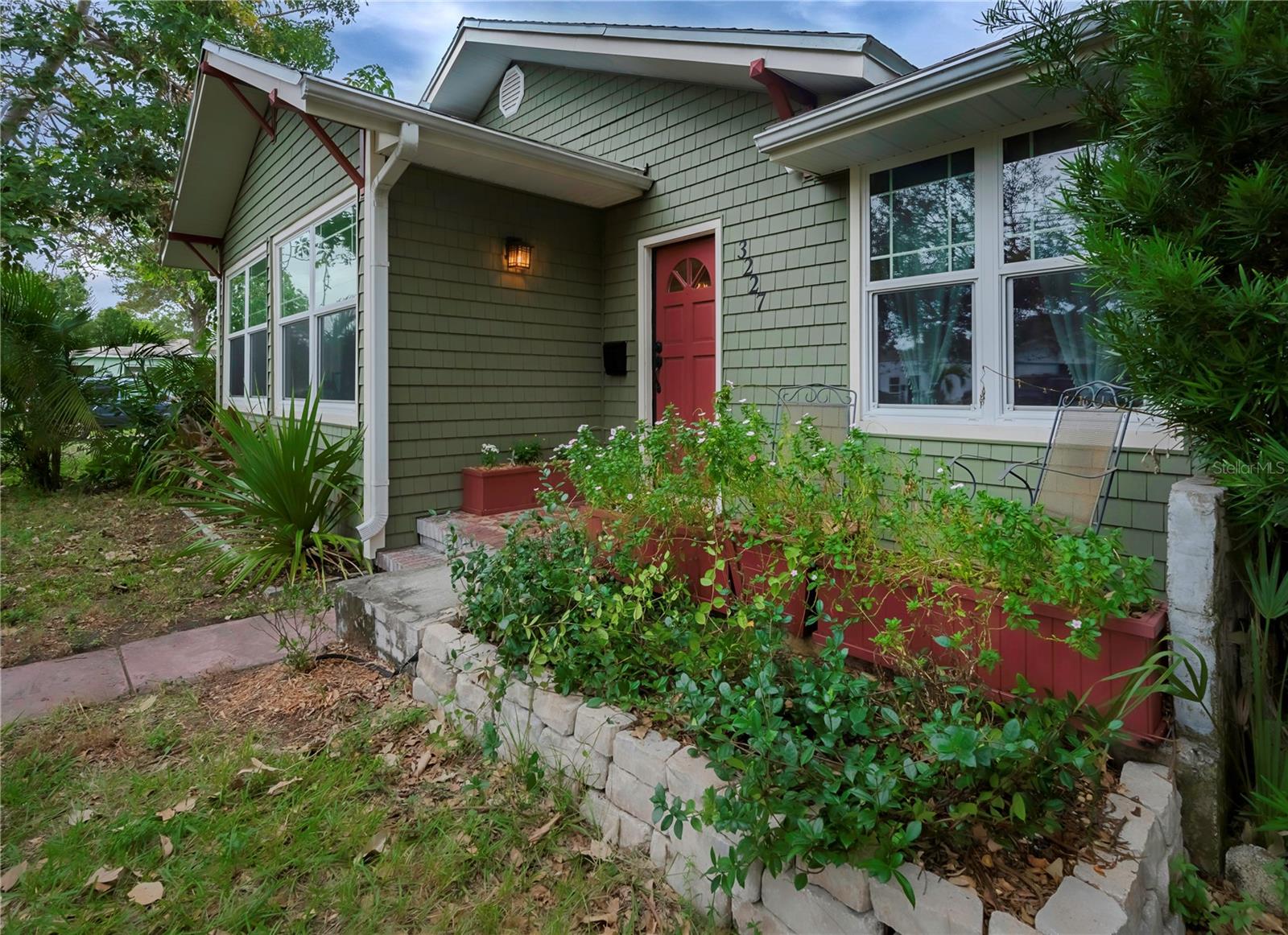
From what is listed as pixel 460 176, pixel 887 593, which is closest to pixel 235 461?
pixel 460 176

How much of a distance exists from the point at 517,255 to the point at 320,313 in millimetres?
1745

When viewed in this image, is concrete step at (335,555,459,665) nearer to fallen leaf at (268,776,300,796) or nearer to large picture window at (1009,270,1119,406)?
fallen leaf at (268,776,300,796)

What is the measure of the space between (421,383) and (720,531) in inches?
119

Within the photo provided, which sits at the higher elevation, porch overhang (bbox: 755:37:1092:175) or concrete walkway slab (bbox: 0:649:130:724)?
porch overhang (bbox: 755:37:1092:175)

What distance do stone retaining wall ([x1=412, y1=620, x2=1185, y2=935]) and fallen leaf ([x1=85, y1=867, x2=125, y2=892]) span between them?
3.66ft

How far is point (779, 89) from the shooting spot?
4.36 m

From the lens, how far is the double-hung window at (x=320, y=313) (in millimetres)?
5227

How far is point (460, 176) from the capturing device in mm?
5090

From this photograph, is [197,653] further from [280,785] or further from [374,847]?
[374,847]

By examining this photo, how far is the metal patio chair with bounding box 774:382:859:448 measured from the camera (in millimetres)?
4012

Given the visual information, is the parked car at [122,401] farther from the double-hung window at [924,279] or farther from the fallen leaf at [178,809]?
the double-hung window at [924,279]

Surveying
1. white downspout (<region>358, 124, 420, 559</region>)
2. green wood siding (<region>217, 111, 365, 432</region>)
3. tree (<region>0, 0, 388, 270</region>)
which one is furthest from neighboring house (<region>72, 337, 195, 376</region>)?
white downspout (<region>358, 124, 420, 559</region>)

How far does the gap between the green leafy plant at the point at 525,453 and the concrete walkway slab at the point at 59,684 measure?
2.76m

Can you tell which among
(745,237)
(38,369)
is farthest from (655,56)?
(38,369)
